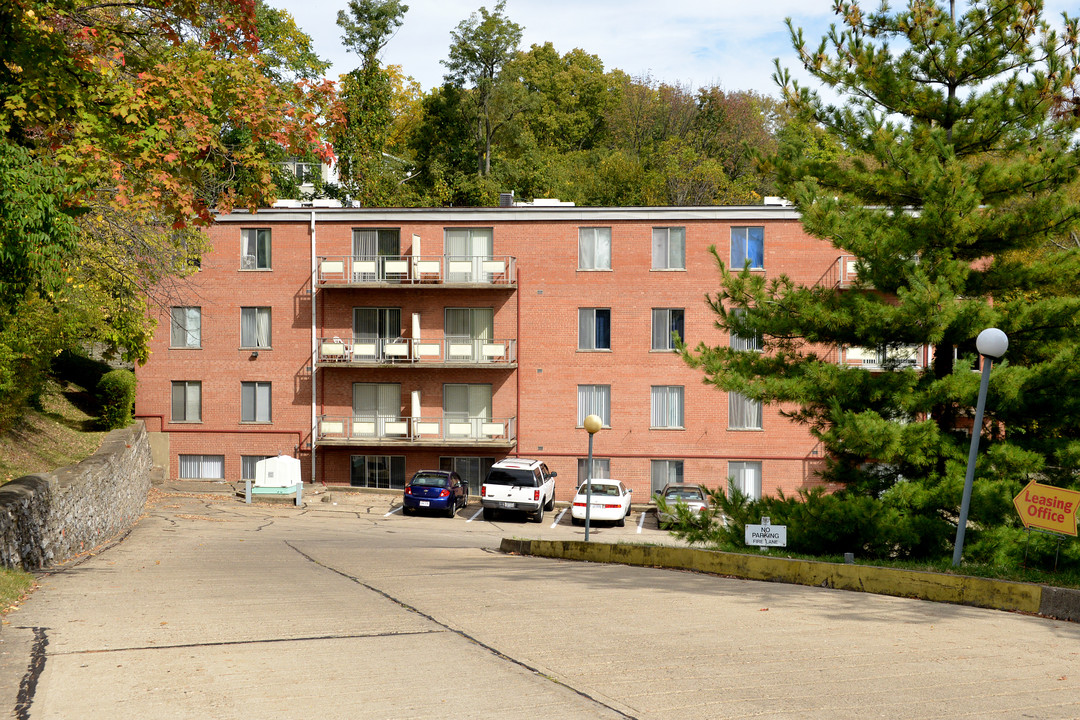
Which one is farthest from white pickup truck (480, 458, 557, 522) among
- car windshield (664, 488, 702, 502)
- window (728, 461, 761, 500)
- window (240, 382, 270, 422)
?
window (240, 382, 270, 422)

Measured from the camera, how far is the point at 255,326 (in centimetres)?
3884

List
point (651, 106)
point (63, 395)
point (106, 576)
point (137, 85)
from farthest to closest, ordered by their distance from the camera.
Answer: point (651, 106)
point (63, 395)
point (106, 576)
point (137, 85)

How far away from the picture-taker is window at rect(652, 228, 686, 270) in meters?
37.4

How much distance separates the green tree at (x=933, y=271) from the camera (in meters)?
15.8

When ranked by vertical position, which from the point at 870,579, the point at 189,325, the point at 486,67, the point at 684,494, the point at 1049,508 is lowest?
the point at 684,494

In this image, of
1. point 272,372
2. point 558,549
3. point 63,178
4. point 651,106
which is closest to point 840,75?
point 558,549

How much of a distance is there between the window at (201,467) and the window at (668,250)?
19.4 metres

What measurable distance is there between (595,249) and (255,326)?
1404 cm

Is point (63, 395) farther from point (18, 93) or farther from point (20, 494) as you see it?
point (18, 93)

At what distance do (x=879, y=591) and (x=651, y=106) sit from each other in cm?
6132

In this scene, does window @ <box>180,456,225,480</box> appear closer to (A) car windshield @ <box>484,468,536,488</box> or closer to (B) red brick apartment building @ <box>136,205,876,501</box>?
(B) red brick apartment building @ <box>136,205,876,501</box>

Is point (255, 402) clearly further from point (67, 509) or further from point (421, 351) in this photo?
point (67, 509)

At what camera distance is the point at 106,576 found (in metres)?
13.7

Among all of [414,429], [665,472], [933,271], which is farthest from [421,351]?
[933,271]
